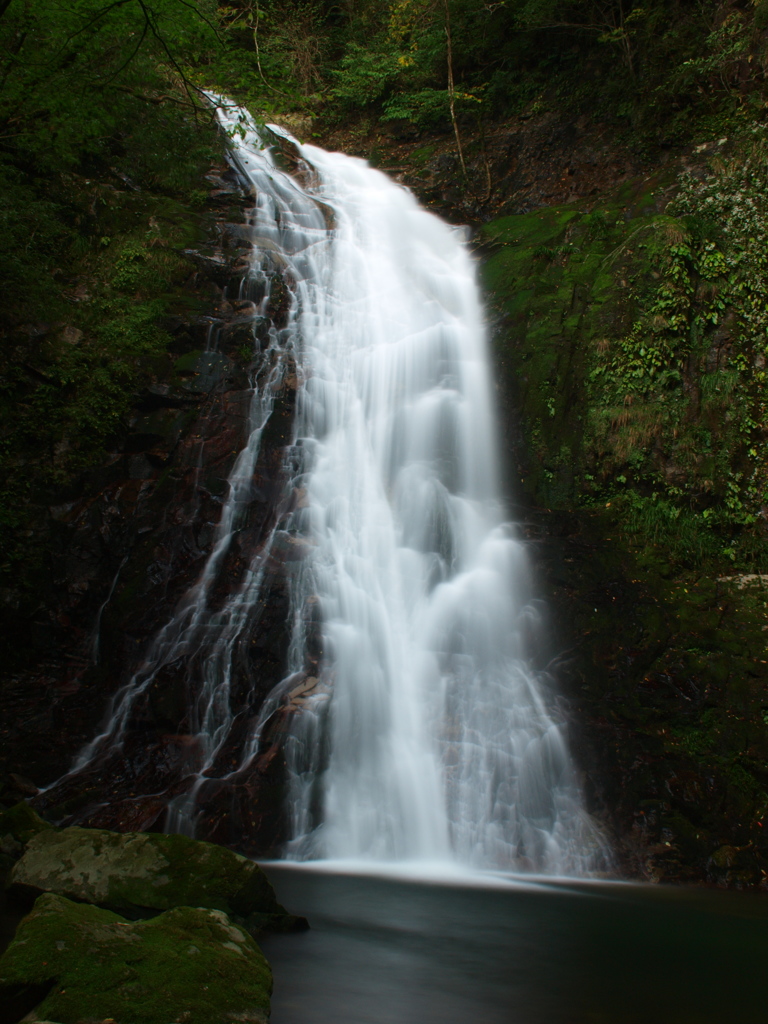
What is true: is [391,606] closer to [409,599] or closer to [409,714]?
[409,599]

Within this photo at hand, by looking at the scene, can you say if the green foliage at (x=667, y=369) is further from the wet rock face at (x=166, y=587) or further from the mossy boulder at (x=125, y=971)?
the mossy boulder at (x=125, y=971)

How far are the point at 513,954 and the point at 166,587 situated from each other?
5828 millimetres

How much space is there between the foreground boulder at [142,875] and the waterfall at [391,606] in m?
1.95

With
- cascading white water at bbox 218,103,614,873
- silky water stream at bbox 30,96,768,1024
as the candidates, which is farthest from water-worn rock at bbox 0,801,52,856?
cascading white water at bbox 218,103,614,873

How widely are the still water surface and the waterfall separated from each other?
81 cm

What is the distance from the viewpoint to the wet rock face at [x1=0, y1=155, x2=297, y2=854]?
624cm

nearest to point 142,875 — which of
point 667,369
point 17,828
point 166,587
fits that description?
point 17,828

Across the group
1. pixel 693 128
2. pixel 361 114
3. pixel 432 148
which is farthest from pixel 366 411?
pixel 361 114

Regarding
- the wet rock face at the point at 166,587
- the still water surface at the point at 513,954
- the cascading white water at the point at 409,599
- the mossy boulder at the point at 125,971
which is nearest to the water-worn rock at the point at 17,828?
the wet rock face at the point at 166,587

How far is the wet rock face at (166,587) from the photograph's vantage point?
20.5 feet

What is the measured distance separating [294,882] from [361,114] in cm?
2144

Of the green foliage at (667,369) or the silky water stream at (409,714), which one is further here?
the green foliage at (667,369)

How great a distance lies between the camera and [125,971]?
2547 mm

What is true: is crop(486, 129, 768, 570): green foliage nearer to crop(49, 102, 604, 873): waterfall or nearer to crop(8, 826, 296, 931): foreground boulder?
crop(49, 102, 604, 873): waterfall
